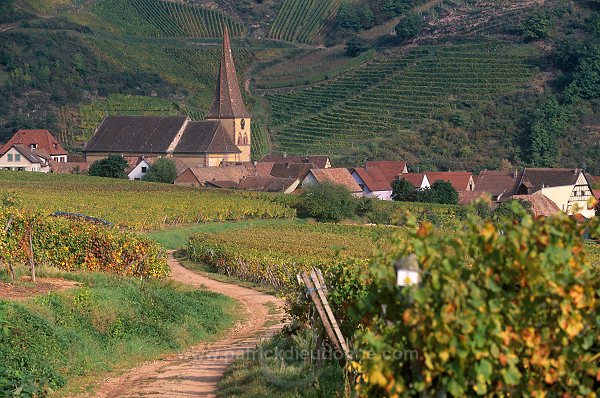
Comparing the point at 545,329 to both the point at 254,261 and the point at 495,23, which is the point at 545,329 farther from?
the point at 495,23

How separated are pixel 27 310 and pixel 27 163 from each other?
195ft

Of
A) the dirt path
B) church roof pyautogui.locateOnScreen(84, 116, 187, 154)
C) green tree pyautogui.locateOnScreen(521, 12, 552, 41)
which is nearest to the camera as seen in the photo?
the dirt path

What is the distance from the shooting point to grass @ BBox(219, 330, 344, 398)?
11.1 meters

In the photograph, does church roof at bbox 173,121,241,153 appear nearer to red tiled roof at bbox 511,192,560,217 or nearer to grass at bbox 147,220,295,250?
grass at bbox 147,220,295,250

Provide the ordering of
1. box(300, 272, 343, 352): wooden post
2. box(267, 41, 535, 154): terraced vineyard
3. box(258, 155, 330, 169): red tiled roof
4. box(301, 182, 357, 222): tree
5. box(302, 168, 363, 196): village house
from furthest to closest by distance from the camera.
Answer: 1. box(267, 41, 535, 154): terraced vineyard
2. box(258, 155, 330, 169): red tiled roof
3. box(302, 168, 363, 196): village house
4. box(301, 182, 357, 222): tree
5. box(300, 272, 343, 352): wooden post

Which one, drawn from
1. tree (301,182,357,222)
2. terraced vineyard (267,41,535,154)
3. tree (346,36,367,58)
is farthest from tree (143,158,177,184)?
tree (346,36,367,58)

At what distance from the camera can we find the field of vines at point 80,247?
21.8 m

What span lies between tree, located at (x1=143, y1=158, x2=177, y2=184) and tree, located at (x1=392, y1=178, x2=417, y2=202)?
15.8m

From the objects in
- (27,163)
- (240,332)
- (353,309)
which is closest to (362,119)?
(27,163)

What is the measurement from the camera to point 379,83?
97438mm

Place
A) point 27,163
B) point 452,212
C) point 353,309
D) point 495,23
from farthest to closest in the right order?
point 495,23 < point 27,163 < point 452,212 < point 353,309

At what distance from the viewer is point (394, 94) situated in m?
93.2

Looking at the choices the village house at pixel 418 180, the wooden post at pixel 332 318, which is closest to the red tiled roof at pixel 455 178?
the village house at pixel 418 180

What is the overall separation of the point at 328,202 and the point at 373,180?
1322 centimetres
